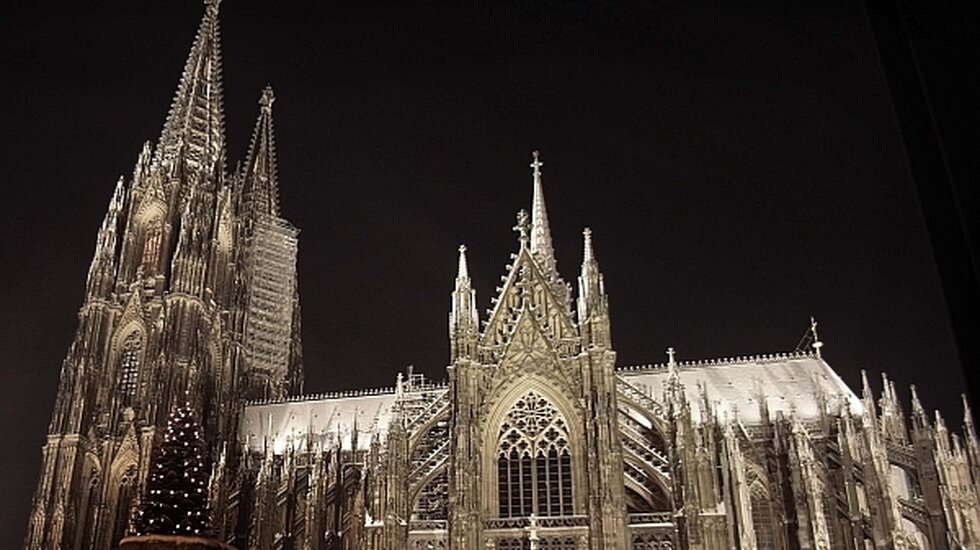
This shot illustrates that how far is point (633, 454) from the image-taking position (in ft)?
97.6

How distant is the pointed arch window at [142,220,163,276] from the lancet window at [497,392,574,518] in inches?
781

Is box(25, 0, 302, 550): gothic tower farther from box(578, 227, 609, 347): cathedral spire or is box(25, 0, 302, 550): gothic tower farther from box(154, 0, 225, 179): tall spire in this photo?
box(578, 227, 609, 347): cathedral spire

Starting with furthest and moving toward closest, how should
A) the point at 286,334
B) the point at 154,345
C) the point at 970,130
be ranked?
1. the point at 286,334
2. the point at 154,345
3. the point at 970,130

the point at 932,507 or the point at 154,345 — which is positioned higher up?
the point at 154,345

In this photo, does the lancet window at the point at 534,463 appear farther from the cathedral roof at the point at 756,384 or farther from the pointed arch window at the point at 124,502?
the pointed arch window at the point at 124,502

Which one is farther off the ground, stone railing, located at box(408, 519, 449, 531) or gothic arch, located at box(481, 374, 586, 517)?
gothic arch, located at box(481, 374, 586, 517)

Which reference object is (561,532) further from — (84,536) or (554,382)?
(84,536)

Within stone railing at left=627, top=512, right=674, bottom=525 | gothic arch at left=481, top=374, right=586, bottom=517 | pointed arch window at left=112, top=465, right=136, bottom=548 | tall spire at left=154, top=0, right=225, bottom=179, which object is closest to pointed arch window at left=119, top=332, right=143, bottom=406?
pointed arch window at left=112, top=465, right=136, bottom=548

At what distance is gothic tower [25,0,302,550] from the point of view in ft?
121

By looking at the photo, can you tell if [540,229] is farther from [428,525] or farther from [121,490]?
[121,490]

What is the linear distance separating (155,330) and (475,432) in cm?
1719

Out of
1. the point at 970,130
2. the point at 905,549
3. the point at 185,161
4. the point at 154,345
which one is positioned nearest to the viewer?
the point at 970,130

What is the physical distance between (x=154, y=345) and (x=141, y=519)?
13.5 meters

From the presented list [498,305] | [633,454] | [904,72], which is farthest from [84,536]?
[904,72]
